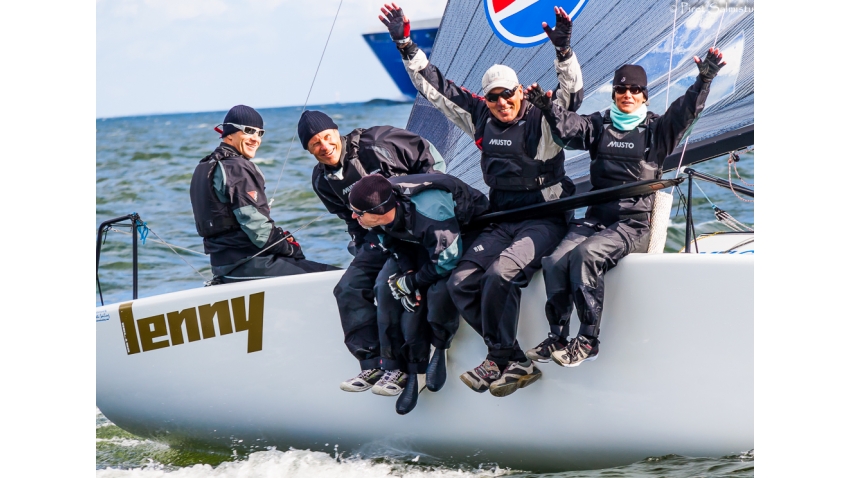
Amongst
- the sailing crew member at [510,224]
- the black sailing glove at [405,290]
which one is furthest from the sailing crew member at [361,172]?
the sailing crew member at [510,224]

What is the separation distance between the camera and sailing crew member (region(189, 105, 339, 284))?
11.0ft

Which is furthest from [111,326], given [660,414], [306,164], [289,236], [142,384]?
[306,164]

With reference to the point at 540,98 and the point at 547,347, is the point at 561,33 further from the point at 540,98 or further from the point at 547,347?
the point at 547,347

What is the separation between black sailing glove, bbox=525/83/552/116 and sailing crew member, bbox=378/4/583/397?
0.35 feet

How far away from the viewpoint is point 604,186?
2.67m

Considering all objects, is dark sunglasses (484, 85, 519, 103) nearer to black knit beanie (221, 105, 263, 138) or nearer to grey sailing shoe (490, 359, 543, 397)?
grey sailing shoe (490, 359, 543, 397)

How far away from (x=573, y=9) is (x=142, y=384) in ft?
7.42

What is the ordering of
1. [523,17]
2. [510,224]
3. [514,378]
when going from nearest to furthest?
[514,378] → [510,224] → [523,17]

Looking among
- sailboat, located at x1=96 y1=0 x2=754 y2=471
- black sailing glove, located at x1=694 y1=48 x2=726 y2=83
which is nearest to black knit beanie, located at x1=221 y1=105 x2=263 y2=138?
sailboat, located at x1=96 y1=0 x2=754 y2=471

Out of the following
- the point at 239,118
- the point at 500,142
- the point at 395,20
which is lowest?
the point at 500,142

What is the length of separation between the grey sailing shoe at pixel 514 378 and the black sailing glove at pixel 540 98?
2.47 ft

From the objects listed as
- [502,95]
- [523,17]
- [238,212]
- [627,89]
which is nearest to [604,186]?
[627,89]

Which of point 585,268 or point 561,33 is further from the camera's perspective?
point 561,33

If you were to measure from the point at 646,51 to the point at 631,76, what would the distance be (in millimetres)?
803
